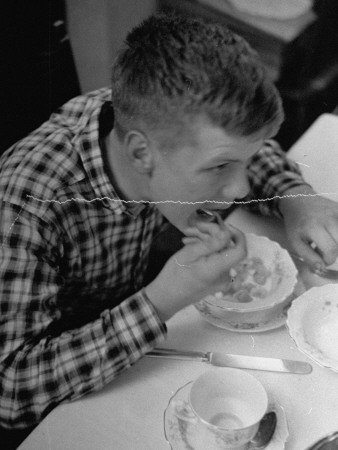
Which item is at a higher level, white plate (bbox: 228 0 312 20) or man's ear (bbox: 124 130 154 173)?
white plate (bbox: 228 0 312 20)

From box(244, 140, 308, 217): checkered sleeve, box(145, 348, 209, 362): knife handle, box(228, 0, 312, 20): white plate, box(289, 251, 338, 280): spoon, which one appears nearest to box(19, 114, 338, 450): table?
box(145, 348, 209, 362): knife handle

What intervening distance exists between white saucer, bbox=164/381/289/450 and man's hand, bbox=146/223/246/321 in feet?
0.33

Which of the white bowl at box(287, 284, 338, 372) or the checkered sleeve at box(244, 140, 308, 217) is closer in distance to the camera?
the white bowl at box(287, 284, 338, 372)

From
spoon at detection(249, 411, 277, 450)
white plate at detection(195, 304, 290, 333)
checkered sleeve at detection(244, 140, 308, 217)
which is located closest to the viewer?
spoon at detection(249, 411, 277, 450)

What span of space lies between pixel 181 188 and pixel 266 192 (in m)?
0.23

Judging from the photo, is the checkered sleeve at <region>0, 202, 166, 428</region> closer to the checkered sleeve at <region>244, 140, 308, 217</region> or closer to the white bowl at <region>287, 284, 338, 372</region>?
the white bowl at <region>287, 284, 338, 372</region>

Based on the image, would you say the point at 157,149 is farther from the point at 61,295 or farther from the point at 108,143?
the point at 61,295

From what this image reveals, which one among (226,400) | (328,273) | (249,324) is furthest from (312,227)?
(226,400)

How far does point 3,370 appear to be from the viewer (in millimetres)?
519

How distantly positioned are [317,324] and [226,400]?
0.50 ft

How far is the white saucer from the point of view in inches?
17.3

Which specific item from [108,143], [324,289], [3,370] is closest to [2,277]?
[3,370]

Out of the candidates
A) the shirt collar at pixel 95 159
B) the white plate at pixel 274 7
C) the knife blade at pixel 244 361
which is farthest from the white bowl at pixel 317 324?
the white plate at pixel 274 7

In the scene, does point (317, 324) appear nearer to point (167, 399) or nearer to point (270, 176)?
point (167, 399)
